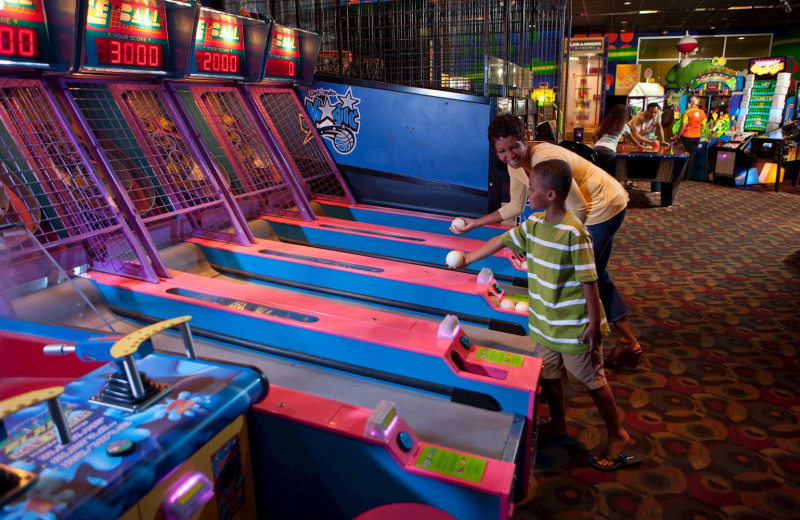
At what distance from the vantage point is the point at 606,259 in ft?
9.78

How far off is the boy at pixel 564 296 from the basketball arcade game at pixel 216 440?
0.34 metres

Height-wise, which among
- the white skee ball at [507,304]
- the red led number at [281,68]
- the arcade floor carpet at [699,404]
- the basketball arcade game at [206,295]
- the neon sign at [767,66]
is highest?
the neon sign at [767,66]

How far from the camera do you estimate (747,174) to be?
9.35 meters

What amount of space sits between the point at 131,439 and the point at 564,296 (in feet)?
→ 4.94

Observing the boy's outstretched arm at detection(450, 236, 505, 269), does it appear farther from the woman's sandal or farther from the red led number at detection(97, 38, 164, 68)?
the red led number at detection(97, 38, 164, 68)

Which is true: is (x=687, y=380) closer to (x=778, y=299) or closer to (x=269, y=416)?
(x=778, y=299)

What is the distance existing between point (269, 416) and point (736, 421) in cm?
220

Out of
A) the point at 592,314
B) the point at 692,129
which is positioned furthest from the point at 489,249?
the point at 692,129

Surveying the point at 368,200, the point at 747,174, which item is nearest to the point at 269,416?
the point at 368,200

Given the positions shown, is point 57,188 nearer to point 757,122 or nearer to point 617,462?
point 617,462

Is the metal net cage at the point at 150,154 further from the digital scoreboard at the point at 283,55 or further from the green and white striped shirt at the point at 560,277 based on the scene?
the green and white striped shirt at the point at 560,277

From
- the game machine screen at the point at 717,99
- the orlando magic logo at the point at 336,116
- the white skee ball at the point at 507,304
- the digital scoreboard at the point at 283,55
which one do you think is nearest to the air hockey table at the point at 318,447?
the white skee ball at the point at 507,304

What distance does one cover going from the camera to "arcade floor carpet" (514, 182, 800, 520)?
2.12m

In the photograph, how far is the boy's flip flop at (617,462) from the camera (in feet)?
7.42
